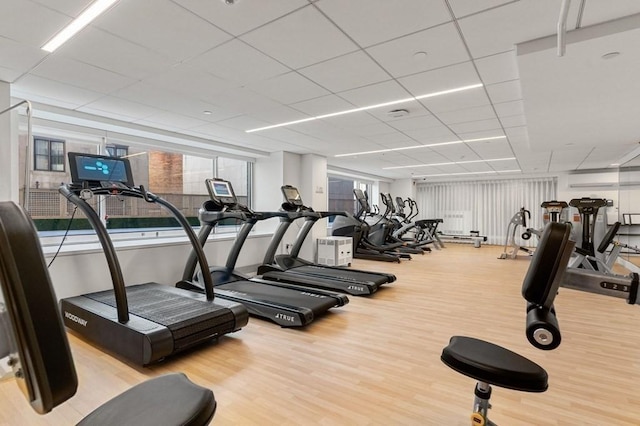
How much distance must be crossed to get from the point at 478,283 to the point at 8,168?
6.39 meters

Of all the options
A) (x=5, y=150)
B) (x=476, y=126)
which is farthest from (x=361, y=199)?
(x=5, y=150)

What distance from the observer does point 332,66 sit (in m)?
2.99

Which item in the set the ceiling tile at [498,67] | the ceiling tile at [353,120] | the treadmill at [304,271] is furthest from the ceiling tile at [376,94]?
the treadmill at [304,271]

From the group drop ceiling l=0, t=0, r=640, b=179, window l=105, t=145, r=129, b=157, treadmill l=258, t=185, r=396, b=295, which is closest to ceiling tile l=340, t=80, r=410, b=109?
drop ceiling l=0, t=0, r=640, b=179

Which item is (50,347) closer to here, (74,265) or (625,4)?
(625,4)

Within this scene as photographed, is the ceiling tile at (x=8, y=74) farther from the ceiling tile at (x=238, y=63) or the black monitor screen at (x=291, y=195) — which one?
the black monitor screen at (x=291, y=195)

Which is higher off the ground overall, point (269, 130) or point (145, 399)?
point (269, 130)

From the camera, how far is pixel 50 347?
667 millimetres

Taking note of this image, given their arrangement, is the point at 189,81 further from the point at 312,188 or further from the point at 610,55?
the point at 312,188

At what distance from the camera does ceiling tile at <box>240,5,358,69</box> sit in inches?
89.8

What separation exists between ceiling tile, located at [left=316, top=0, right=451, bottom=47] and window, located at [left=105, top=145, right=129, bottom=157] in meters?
4.37

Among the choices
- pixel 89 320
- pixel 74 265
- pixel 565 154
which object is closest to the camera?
pixel 89 320

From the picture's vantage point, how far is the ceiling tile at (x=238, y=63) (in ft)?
8.90

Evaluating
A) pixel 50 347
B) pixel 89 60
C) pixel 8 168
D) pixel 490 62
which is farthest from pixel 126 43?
pixel 490 62
